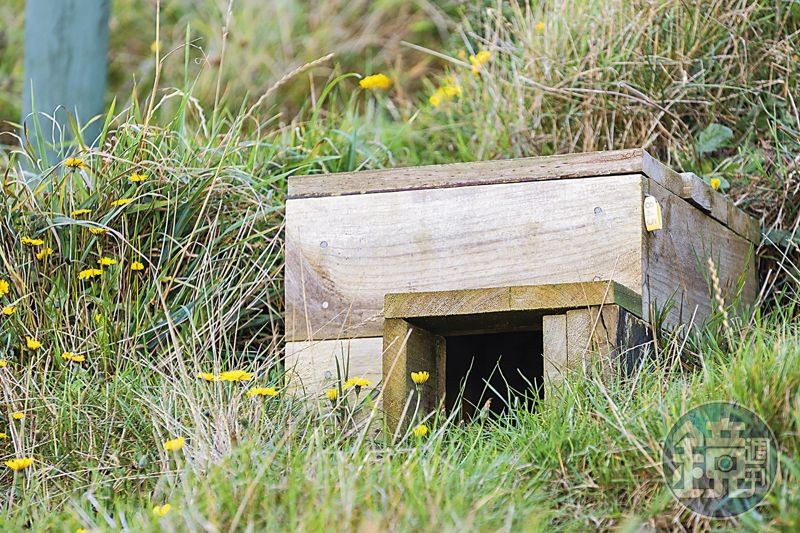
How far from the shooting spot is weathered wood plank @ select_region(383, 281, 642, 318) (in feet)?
7.37

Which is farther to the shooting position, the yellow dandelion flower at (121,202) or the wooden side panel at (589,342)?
the yellow dandelion flower at (121,202)

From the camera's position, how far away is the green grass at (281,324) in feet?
5.99

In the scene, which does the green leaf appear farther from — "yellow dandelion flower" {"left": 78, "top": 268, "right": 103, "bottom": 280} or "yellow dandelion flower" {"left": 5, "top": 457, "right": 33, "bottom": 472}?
"yellow dandelion flower" {"left": 5, "top": 457, "right": 33, "bottom": 472}

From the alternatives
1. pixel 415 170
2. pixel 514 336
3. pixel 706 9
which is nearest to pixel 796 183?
pixel 706 9

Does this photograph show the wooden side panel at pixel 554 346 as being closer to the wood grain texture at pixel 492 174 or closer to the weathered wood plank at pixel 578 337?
the weathered wood plank at pixel 578 337

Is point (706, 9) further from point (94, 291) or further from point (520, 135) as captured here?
point (94, 291)

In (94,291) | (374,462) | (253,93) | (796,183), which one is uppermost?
(253,93)

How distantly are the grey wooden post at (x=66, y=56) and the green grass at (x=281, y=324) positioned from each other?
0.30 m

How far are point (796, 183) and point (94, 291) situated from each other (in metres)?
1.84

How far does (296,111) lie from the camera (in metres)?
4.90

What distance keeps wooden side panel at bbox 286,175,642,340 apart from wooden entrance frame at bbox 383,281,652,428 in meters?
0.16

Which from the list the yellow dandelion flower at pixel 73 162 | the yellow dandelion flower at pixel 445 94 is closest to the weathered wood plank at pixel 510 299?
the yellow dandelion flower at pixel 73 162

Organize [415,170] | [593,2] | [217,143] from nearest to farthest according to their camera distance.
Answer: [415,170], [217,143], [593,2]

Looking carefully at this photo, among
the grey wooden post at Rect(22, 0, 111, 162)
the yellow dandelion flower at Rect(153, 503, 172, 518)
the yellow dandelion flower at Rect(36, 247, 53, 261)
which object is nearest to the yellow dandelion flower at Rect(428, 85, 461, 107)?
the grey wooden post at Rect(22, 0, 111, 162)
